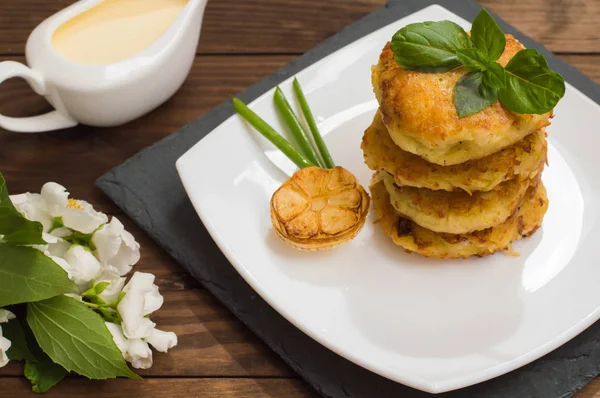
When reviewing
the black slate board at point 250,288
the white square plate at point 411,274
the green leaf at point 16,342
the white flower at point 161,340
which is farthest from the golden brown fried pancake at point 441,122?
the green leaf at point 16,342

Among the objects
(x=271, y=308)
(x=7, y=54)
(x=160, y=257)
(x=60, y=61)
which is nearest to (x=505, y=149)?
(x=271, y=308)

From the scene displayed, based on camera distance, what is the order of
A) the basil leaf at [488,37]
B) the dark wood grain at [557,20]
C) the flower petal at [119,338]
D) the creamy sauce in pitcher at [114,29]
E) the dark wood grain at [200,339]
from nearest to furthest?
the basil leaf at [488,37] → the flower petal at [119,338] → the dark wood grain at [200,339] → the creamy sauce in pitcher at [114,29] → the dark wood grain at [557,20]

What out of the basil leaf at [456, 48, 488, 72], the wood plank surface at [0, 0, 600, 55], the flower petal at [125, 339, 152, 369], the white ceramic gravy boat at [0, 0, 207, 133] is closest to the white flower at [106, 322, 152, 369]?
the flower petal at [125, 339, 152, 369]

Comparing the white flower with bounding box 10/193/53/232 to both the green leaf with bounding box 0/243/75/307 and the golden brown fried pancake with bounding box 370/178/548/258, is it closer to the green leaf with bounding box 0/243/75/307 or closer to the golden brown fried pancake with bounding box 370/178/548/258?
the green leaf with bounding box 0/243/75/307

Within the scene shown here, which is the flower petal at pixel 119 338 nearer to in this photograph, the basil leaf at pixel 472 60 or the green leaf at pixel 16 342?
the green leaf at pixel 16 342

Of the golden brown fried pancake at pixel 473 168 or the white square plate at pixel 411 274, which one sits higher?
the golden brown fried pancake at pixel 473 168

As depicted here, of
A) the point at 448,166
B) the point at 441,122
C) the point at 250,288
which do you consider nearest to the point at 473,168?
the point at 448,166
